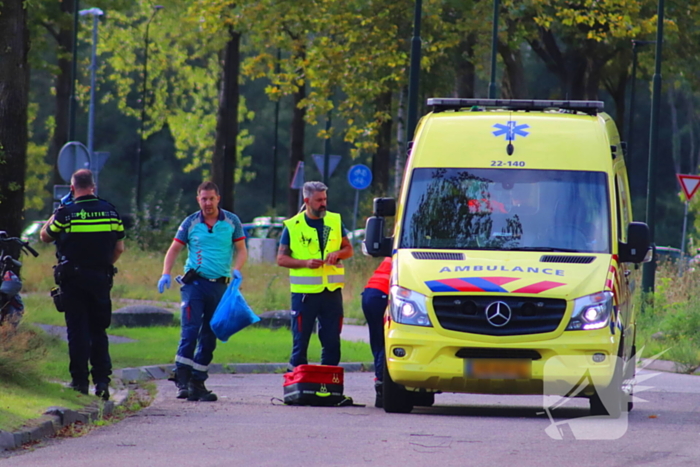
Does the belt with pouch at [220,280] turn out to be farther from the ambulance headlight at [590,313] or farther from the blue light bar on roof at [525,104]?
the ambulance headlight at [590,313]

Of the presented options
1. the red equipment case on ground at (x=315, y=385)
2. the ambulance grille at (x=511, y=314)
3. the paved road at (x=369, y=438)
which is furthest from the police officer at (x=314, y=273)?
the ambulance grille at (x=511, y=314)

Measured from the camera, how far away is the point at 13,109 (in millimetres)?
14703

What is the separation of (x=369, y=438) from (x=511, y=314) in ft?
5.31

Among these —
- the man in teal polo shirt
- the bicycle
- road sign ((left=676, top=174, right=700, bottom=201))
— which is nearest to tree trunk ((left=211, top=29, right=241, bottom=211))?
road sign ((left=676, top=174, right=700, bottom=201))

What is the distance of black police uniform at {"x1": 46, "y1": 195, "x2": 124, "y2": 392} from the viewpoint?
36.0 feet

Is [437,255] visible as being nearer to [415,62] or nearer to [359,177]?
[415,62]

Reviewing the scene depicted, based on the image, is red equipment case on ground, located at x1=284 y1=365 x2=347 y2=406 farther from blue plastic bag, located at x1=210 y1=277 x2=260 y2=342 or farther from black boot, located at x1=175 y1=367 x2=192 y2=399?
black boot, located at x1=175 y1=367 x2=192 y2=399

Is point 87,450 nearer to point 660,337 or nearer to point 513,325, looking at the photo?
point 513,325

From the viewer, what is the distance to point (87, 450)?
27.5 feet

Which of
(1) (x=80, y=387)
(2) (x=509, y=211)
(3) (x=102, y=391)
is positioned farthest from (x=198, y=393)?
(2) (x=509, y=211)

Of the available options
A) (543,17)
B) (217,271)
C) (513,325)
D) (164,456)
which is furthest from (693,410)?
(543,17)

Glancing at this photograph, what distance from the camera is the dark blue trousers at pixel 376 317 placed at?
1158 cm

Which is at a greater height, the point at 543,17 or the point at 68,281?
the point at 543,17

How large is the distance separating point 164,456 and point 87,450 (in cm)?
64
